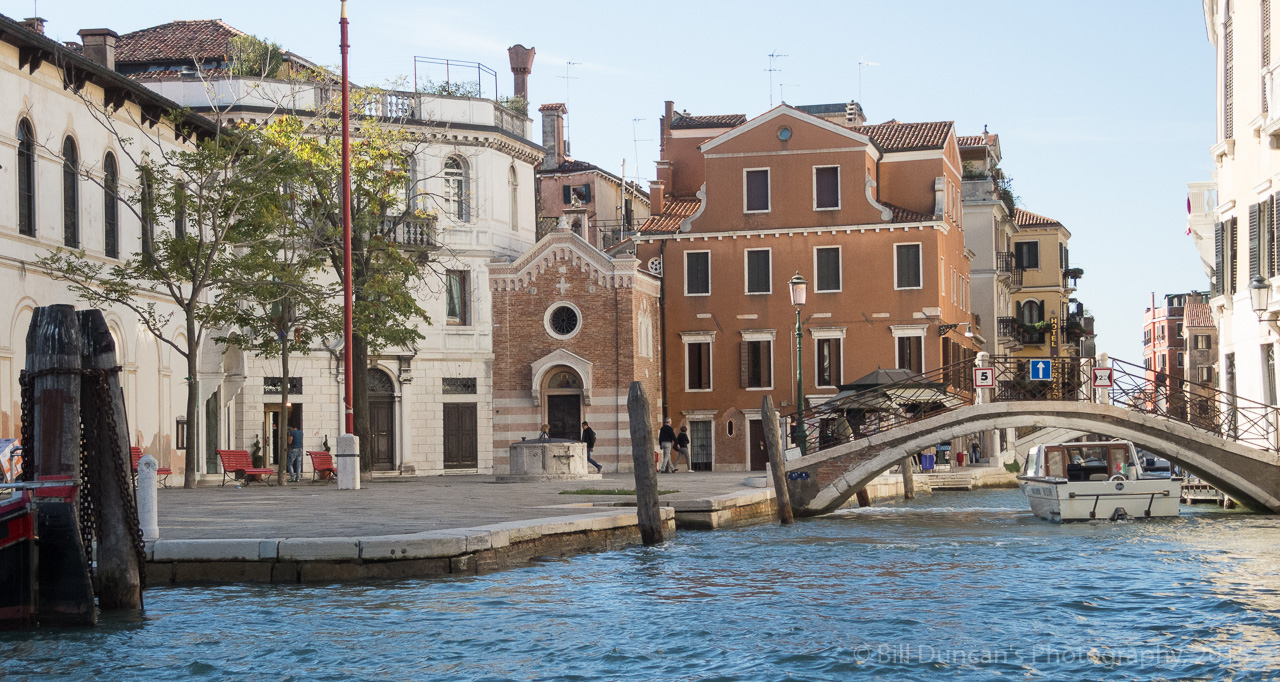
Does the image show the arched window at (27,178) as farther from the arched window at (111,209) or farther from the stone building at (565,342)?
the stone building at (565,342)

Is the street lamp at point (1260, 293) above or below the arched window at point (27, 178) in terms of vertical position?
below

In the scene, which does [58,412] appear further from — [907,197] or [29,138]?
[907,197]

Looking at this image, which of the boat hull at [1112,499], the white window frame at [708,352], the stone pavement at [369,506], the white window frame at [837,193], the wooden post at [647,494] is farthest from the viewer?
the white window frame at [708,352]

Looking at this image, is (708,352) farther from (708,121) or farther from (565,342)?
(708,121)

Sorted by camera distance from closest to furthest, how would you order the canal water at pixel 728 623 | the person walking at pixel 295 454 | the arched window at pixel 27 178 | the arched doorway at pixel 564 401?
the canal water at pixel 728 623
the arched window at pixel 27 178
the person walking at pixel 295 454
the arched doorway at pixel 564 401

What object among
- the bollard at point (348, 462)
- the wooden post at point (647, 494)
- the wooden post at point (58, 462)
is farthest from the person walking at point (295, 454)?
the wooden post at point (58, 462)

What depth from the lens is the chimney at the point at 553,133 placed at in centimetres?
5156

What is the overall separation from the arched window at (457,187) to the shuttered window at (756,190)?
7707 millimetres

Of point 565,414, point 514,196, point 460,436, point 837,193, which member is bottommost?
point 460,436

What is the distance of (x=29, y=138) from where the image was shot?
26375mm

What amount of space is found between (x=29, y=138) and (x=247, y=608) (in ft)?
51.9

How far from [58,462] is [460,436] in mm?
27504

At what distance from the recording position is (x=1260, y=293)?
24219mm

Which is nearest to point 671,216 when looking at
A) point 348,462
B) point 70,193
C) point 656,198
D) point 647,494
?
point 656,198
